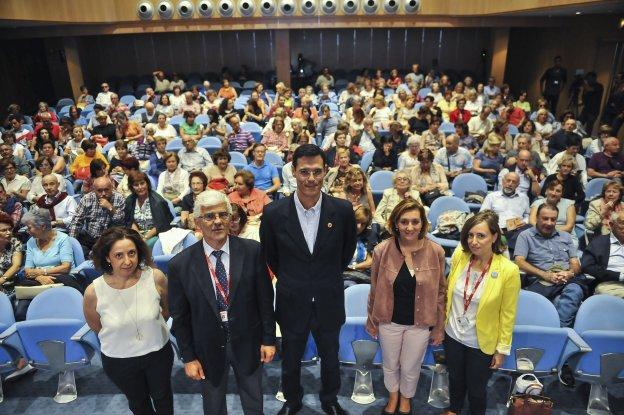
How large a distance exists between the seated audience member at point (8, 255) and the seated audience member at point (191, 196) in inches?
53.2

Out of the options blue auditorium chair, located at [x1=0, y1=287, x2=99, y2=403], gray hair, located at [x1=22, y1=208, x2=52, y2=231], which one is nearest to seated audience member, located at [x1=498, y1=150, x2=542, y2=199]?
blue auditorium chair, located at [x1=0, y1=287, x2=99, y2=403]

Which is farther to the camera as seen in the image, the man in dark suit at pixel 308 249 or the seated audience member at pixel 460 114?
the seated audience member at pixel 460 114

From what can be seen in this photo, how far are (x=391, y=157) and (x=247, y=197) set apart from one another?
2.38 metres

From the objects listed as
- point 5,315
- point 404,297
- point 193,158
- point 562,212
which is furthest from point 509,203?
point 5,315

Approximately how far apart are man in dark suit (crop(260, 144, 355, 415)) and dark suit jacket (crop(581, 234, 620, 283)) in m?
1.99

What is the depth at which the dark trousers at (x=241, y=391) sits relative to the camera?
2.19m

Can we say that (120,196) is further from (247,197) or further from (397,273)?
(397,273)

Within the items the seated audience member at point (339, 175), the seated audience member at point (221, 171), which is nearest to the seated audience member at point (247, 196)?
the seated audience member at point (221, 171)

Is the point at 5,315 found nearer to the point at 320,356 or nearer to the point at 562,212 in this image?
the point at 320,356

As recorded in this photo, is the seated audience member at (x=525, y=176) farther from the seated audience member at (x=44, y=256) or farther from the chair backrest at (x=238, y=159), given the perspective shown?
the seated audience member at (x=44, y=256)

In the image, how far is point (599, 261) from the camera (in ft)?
10.2

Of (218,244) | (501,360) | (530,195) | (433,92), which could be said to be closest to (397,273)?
(501,360)

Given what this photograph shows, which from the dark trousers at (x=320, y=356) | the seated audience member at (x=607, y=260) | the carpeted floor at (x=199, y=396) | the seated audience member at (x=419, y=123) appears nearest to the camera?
the dark trousers at (x=320, y=356)

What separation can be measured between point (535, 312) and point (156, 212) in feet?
10.2
